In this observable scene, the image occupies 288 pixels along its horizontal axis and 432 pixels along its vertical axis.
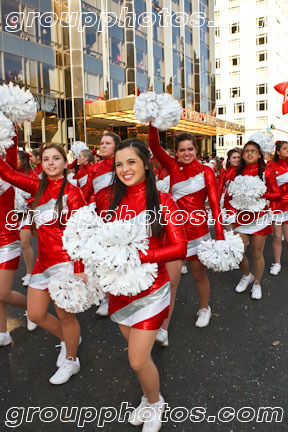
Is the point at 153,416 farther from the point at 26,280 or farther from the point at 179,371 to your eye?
the point at 26,280

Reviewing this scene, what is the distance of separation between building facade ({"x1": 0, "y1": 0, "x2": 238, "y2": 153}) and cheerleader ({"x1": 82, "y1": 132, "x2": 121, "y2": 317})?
14.8 meters

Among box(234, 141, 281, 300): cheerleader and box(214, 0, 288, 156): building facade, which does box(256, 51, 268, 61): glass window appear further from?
box(234, 141, 281, 300): cheerleader

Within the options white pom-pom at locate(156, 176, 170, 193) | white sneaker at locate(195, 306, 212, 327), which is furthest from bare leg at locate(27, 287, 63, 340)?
white pom-pom at locate(156, 176, 170, 193)

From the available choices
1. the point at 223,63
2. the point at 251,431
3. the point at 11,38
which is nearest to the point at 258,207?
the point at 251,431

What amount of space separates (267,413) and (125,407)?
96cm

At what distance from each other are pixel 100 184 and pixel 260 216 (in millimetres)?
1908

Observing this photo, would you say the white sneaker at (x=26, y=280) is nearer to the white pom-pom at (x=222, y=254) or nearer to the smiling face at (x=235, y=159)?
the white pom-pom at (x=222, y=254)

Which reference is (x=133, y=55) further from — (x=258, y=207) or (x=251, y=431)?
(x=251, y=431)

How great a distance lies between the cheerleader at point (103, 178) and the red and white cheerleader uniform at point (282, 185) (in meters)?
2.81

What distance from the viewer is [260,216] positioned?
4.38m

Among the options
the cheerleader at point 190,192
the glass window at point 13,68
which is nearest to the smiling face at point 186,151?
the cheerleader at point 190,192

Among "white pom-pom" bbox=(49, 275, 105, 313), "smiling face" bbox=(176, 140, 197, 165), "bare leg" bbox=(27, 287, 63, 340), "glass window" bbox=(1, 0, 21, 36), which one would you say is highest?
"glass window" bbox=(1, 0, 21, 36)

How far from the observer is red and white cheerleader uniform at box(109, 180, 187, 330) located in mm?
2152

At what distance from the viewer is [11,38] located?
664 inches
